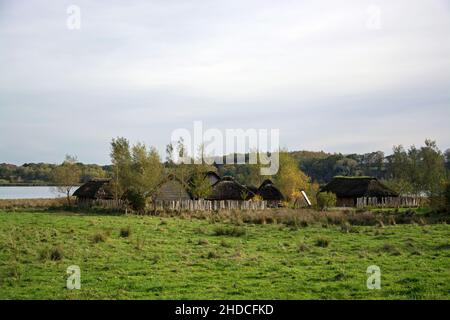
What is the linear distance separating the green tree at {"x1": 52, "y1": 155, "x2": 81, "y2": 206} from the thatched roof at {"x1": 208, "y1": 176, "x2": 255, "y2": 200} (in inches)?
762

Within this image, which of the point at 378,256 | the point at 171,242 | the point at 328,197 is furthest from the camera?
the point at 328,197

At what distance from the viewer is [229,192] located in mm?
58500

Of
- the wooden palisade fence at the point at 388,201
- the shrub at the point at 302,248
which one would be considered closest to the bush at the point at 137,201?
the wooden palisade fence at the point at 388,201

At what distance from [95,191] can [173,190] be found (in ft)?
40.0

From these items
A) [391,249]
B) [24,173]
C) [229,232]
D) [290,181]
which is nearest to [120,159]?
[290,181]

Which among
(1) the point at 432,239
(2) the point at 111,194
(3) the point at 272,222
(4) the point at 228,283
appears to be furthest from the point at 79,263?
(2) the point at 111,194

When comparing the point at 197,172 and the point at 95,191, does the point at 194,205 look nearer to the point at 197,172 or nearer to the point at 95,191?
the point at 197,172

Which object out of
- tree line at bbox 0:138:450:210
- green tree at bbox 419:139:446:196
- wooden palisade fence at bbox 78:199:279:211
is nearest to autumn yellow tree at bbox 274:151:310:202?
tree line at bbox 0:138:450:210

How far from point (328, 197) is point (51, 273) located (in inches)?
1475

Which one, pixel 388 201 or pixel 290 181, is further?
pixel 290 181

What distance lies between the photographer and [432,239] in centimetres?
2117

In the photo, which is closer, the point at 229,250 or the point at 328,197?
the point at 229,250

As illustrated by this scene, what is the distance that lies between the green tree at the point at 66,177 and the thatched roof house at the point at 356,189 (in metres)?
36.5
